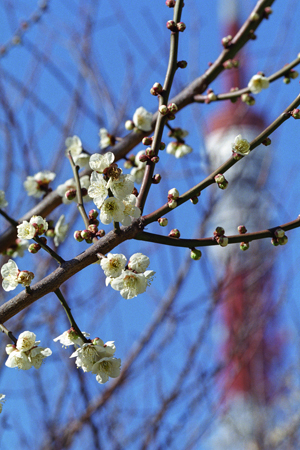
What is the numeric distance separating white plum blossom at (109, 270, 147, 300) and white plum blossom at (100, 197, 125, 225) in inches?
6.8

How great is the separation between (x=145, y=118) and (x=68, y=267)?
1.42 m

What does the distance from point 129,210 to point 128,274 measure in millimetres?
193

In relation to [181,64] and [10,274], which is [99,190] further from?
[181,64]

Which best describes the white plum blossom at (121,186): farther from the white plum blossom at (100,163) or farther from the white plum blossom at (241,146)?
the white plum blossom at (241,146)

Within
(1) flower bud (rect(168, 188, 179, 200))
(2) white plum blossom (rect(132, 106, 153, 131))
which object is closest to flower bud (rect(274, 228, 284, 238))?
(1) flower bud (rect(168, 188, 179, 200))

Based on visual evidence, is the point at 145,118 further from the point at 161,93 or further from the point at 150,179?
the point at 150,179

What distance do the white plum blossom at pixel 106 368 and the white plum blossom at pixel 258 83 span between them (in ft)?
5.17

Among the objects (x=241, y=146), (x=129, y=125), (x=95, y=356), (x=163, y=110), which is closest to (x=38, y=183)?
(x=129, y=125)

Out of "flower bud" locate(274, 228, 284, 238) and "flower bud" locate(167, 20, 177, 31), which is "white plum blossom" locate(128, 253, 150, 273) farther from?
"flower bud" locate(167, 20, 177, 31)

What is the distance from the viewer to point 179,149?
9.04 feet

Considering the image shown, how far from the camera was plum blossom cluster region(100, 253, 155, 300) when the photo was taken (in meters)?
1.42

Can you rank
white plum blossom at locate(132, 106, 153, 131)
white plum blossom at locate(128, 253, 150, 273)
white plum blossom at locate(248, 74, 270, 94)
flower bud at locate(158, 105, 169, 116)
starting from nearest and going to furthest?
white plum blossom at locate(128, 253, 150, 273), flower bud at locate(158, 105, 169, 116), white plum blossom at locate(248, 74, 270, 94), white plum blossom at locate(132, 106, 153, 131)

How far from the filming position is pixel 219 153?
4309mm

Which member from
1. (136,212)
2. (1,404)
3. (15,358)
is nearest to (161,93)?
(136,212)
